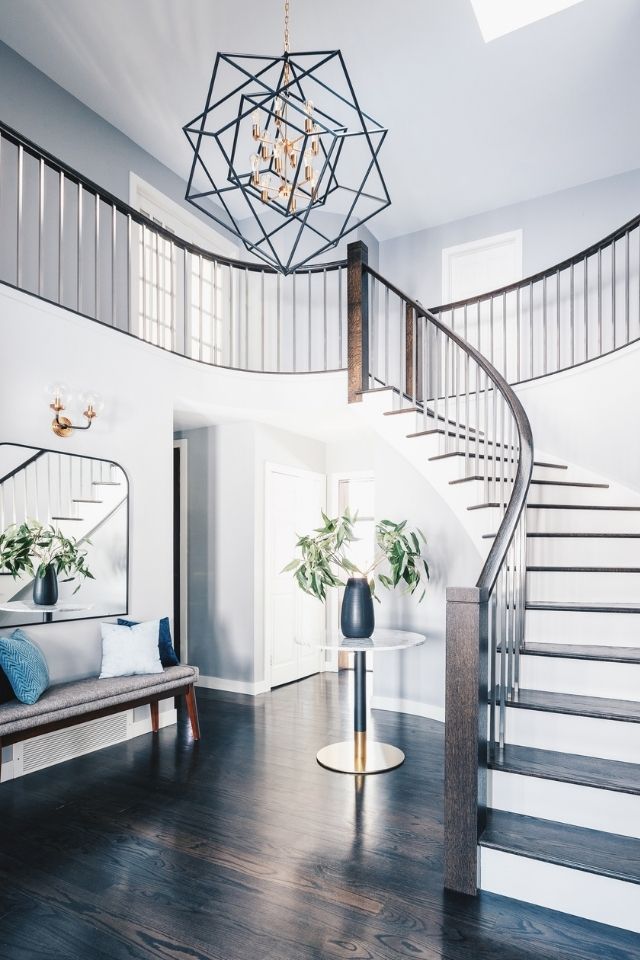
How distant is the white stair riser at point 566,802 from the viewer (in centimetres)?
229

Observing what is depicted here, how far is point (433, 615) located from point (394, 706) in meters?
0.81

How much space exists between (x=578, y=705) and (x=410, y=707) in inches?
96.0

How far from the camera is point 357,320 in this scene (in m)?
4.72

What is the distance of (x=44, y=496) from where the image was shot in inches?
149

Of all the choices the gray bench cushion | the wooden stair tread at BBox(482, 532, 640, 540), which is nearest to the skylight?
the wooden stair tread at BBox(482, 532, 640, 540)

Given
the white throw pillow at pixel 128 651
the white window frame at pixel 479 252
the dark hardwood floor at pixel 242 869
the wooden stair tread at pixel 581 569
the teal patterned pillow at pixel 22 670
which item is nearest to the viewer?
the dark hardwood floor at pixel 242 869

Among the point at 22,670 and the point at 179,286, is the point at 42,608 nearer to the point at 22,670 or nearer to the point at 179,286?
the point at 22,670

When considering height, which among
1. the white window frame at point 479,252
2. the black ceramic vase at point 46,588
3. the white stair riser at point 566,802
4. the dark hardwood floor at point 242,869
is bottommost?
the dark hardwood floor at point 242,869

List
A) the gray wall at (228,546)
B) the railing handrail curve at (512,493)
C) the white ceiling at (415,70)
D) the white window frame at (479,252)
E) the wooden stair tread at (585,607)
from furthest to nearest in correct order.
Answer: the white window frame at (479,252) < the gray wall at (228,546) < the white ceiling at (415,70) < the wooden stair tread at (585,607) < the railing handrail curve at (512,493)

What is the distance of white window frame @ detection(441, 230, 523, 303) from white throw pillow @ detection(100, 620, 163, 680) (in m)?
4.67

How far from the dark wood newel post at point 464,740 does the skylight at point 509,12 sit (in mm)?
4013

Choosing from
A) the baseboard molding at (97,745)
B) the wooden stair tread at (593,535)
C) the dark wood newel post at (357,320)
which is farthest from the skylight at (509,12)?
the baseboard molding at (97,745)

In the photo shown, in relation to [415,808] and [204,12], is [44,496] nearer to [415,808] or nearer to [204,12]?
[415,808]

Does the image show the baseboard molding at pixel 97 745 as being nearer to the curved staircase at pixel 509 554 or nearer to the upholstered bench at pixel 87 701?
the upholstered bench at pixel 87 701
